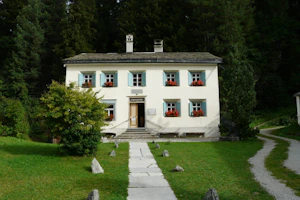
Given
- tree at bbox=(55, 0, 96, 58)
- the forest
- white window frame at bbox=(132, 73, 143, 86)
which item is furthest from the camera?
tree at bbox=(55, 0, 96, 58)

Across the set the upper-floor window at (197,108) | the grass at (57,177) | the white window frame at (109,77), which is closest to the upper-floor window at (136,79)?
the white window frame at (109,77)

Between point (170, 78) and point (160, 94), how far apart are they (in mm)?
1699

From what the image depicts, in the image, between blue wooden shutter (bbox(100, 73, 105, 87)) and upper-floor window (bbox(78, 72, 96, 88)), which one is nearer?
upper-floor window (bbox(78, 72, 96, 88))

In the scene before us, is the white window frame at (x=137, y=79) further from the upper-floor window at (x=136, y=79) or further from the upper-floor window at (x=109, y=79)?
the upper-floor window at (x=109, y=79)

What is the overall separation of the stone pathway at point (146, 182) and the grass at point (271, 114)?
2623 cm

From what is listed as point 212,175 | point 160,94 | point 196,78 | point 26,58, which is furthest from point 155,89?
point 26,58

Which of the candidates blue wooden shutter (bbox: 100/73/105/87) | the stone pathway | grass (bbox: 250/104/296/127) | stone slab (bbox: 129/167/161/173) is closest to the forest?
grass (bbox: 250/104/296/127)

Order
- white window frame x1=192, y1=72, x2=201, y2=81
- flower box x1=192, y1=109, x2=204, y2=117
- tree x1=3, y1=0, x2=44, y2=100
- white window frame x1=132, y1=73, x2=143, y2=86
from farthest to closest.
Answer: tree x1=3, y1=0, x2=44, y2=100
white window frame x1=192, y1=72, x2=201, y2=81
white window frame x1=132, y1=73, x2=143, y2=86
flower box x1=192, y1=109, x2=204, y2=117

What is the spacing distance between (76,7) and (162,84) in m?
19.4

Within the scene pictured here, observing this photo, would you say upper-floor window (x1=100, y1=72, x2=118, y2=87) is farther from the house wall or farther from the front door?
the front door

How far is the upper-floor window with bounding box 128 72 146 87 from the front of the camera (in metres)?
21.0

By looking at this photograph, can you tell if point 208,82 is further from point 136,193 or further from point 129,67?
point 136,193

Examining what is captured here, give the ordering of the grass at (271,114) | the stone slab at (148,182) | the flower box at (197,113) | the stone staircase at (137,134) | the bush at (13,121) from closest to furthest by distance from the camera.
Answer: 1. the stone slab at (148,182)
2. the bush at (13,121)
3. the stone staircase at (137,134)
4. the flower box at (197,113)
5. the grass at (271,114)

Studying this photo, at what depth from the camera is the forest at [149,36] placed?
101 feet
